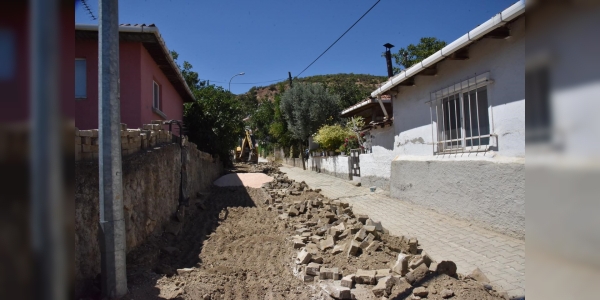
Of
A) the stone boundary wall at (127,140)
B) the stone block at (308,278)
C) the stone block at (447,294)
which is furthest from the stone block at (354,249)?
the stone boundary wall at (127,140)

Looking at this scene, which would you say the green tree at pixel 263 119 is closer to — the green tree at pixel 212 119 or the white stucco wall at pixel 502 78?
the green tree at pixel 212 119

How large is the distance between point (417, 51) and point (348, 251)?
19.9 metres

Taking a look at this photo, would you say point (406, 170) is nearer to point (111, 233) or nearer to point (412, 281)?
point (412, 281)

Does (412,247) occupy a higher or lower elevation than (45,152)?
lower

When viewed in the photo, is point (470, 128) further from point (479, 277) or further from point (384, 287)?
point (384, 287)

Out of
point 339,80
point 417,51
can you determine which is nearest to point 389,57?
point 417,51

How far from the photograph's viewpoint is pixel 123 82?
24.8 feet

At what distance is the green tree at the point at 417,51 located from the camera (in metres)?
20.8

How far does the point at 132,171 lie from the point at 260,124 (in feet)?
101

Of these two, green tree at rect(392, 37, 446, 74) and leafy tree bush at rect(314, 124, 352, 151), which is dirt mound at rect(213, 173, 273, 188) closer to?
leafy tree bush at rect(314, 124, 352, 151)

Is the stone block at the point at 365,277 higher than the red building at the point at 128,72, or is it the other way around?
the red building at the point at 128,72

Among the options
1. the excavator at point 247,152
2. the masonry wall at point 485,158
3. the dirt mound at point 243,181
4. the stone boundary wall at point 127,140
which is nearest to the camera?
the stone boundary wall at point 127,140

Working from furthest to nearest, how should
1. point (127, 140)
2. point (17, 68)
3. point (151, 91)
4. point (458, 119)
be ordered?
point (151, 91)
point (458, 119)
point (127, 140)
point (17, 68)

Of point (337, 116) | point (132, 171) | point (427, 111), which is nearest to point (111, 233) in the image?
point (132, 171)
